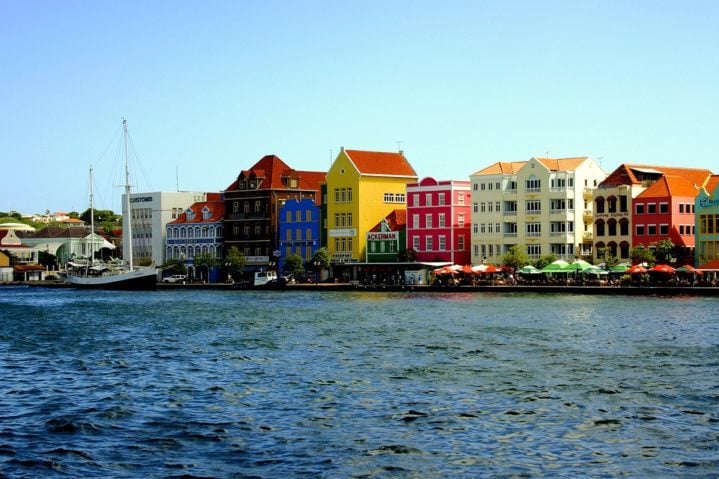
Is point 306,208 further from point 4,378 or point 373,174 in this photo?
point 4,378

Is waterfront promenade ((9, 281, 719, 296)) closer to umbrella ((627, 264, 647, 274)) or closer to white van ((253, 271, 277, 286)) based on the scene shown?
white van ((253, 271, 277, 286))

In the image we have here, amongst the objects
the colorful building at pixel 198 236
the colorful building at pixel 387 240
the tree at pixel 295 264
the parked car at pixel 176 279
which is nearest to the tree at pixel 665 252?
the colorful building at pixel 387 240

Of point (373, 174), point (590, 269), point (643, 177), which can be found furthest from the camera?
point (373, 174)

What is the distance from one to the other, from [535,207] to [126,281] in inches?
1877

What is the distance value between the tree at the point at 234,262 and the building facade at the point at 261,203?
243 centimetres

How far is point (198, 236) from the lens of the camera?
130 m

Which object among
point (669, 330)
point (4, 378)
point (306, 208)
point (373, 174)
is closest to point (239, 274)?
point (306, 208)

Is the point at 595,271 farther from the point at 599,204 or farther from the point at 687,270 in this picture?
the point at 599,204

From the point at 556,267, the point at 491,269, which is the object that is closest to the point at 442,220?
the point at 491,269

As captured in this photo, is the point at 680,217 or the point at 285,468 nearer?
the point at 285,468

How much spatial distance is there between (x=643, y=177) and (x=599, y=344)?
175 ft

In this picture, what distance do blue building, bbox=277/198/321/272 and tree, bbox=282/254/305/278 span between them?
8.87 ft

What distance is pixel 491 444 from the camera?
23.4 meters

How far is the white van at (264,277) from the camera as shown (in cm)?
10988
